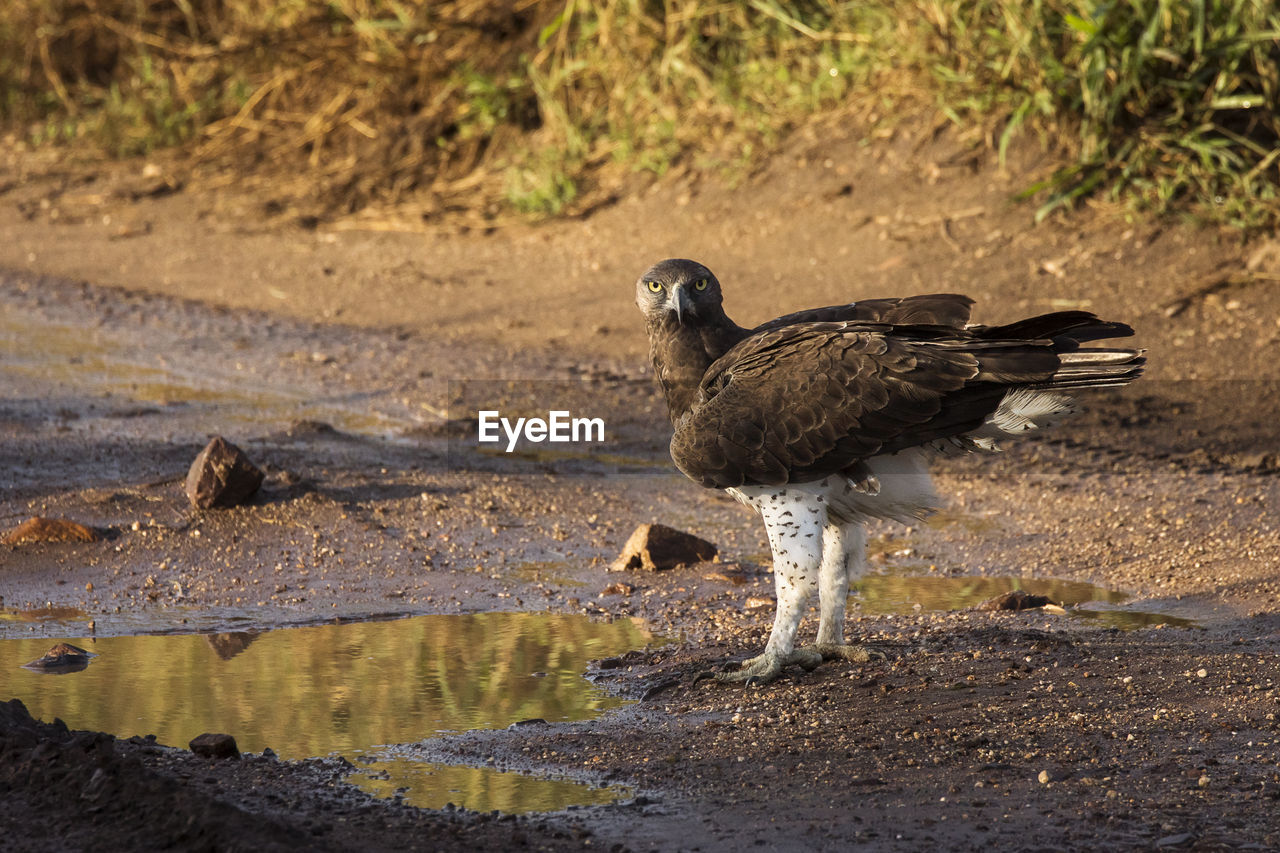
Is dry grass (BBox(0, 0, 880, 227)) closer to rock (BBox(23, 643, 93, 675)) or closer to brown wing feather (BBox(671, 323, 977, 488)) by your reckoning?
brown wing feather (BBox(671, 323, 977, 488))

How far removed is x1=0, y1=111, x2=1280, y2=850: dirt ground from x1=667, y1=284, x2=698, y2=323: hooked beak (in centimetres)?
98

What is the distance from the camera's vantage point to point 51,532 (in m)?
5.18

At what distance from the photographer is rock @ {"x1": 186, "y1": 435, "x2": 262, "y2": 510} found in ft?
17.6

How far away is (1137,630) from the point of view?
441cm

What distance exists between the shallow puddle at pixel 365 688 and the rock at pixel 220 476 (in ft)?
3.32

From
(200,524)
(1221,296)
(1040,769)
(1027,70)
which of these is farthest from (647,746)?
(1027,70)

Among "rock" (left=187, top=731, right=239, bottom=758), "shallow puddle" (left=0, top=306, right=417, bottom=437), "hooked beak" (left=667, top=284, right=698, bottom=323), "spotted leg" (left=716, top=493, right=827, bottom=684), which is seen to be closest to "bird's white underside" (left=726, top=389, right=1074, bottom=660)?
"spotted leg" (left=716, top=493, right=827, bottom=684)

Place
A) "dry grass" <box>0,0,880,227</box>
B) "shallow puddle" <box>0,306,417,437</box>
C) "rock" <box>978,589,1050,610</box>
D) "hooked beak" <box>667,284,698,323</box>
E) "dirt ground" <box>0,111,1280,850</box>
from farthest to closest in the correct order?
1. "dry grass" <box>0,0,880,227</box>
2. "shallow puddle" <box>0,306,417,437</box>
3. "rock" <box>978,589,1050,610</box>
4. "hooked beak" <box>667,284,698,323</box>
5. "dirt ground" <box>0,111,1280,850</box>

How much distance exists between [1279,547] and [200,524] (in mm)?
3759

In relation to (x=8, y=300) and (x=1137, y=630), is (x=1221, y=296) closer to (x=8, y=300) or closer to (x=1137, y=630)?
(x=1137, y=630)

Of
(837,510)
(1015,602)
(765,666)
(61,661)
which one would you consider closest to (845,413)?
(837,510)

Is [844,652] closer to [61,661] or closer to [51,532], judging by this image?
[61,661]

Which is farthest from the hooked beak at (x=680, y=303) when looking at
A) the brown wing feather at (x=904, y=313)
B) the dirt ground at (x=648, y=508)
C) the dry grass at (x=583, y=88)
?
the dry grass at (x=583, y=88)

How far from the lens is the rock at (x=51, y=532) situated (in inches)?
202
